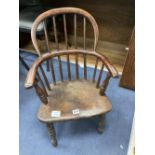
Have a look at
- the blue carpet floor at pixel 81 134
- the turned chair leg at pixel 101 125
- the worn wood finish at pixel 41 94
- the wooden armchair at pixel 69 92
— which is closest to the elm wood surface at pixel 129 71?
the blue carpet floor at pixel 81 134

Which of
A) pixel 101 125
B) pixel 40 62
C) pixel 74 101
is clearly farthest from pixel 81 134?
pixel 40 62

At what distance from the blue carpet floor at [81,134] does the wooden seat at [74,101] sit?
33cm

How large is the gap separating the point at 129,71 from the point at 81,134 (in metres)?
0.63

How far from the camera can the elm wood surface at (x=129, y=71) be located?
5.13ft

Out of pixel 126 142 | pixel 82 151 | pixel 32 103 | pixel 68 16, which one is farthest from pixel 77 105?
pixel 68 16

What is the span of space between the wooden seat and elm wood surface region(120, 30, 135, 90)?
397 millimetres

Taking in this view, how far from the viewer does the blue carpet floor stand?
142 cm

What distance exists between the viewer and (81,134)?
1511mm

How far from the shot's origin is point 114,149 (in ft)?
4.66
